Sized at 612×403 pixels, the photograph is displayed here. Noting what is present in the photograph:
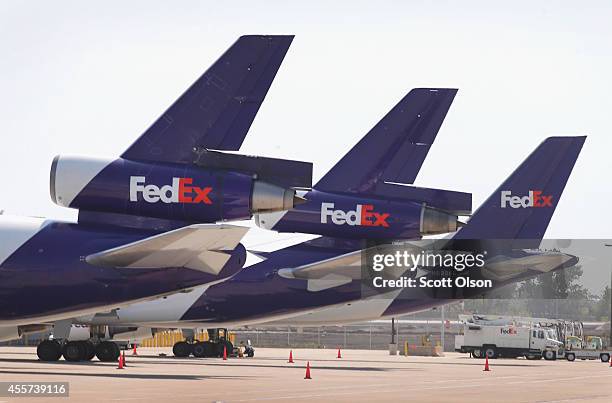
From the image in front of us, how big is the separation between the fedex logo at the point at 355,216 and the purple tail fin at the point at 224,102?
51.4 feet

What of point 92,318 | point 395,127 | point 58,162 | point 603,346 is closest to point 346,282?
point 395,127

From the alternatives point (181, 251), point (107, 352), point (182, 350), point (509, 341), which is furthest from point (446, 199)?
point (509, 341)

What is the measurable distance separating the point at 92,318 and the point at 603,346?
42.7m

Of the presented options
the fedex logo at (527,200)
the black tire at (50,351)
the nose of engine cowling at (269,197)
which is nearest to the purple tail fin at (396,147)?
the fedex logo at (527,200)

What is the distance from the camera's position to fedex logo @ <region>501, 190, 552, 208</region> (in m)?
56.2

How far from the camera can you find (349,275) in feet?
164

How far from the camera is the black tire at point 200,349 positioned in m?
61.4

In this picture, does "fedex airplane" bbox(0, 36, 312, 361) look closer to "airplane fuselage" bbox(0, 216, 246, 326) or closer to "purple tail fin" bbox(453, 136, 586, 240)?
"airplane fuselage" bbox(0, 216, 246, 326)

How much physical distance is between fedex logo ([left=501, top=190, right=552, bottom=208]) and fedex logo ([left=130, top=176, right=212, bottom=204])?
27171 mm

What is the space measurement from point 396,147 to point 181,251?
2103 centimetres

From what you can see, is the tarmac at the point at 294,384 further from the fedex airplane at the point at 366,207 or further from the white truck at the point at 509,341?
the white truck at the point at 509,341

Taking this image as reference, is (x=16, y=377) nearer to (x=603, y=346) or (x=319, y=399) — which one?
(x=319, y=399)

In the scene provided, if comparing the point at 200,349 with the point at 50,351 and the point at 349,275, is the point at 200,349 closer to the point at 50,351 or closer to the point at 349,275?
the point at 50,351

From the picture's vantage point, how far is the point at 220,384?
34156 mm
